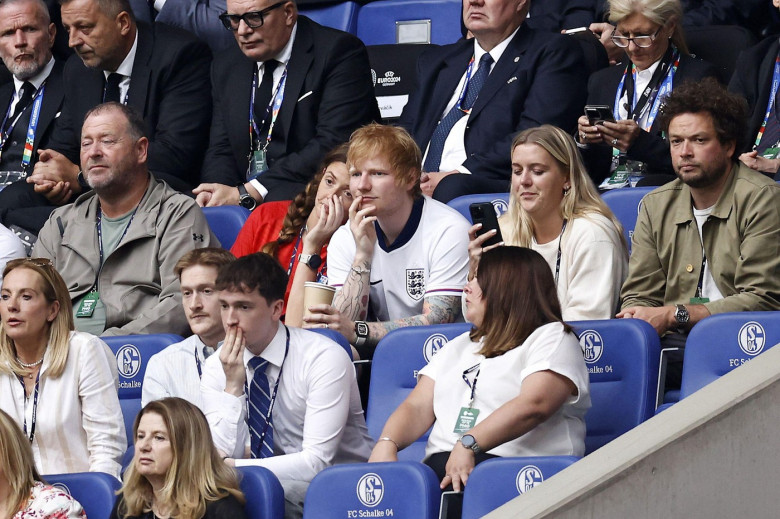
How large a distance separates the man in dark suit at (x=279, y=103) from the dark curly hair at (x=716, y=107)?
6.15ft

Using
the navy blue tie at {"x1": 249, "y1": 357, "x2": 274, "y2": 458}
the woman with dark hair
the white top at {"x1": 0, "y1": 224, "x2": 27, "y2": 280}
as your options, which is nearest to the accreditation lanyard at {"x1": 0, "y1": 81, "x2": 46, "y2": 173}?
the white top at {"x1": 0, "y1": 224, "x2": 27, "y2": 280}

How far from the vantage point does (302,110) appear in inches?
238

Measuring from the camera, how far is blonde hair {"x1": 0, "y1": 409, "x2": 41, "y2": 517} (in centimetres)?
356

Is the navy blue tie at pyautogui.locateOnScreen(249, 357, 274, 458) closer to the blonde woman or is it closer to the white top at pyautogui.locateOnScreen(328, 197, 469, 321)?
the blonde woman

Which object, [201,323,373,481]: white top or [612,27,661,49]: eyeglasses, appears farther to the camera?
[612,27,661,49]: eyeglasses

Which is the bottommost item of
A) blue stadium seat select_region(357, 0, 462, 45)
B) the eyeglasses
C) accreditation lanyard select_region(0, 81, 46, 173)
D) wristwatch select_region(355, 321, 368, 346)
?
wristwatch select_region(355, 321, 368, 346)

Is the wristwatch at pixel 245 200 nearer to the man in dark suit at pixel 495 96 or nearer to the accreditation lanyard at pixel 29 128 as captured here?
the man in dark suit at pixel 495 96

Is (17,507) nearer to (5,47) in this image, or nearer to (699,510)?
(699,510)

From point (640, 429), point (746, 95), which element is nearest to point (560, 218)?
point (746, 95)

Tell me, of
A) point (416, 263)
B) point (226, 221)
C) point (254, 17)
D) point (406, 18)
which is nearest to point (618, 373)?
point (416, 263)

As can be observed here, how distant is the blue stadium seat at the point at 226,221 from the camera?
553cm

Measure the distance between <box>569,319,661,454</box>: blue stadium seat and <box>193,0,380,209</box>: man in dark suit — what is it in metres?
2.22

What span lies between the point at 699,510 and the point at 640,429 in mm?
198

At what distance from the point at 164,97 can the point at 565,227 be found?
8.41 feet
